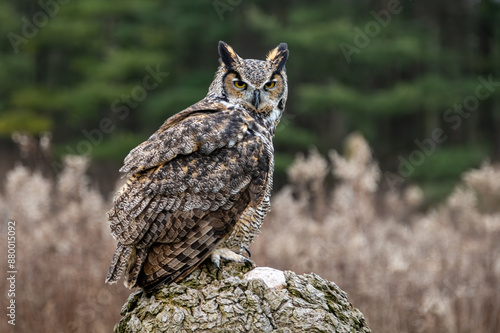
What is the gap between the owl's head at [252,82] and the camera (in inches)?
118

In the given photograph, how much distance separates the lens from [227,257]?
2.61 meters

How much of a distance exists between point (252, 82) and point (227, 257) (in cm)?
84

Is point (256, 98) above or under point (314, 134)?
under

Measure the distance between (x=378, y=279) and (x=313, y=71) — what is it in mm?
13100

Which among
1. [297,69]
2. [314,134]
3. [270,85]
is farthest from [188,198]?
[297,69]

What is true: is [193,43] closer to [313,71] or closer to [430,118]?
[313,71]

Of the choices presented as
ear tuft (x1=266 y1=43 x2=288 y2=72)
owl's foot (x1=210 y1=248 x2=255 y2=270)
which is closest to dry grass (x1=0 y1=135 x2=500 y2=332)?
ear tuft (x1=266 y1=43 x2=288 y2=72)

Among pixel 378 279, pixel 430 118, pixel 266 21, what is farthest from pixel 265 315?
pixel 430 118

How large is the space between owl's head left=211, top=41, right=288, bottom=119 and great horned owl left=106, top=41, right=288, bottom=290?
25 cm

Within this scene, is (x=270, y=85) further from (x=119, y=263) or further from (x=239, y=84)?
(x=119, y=263)

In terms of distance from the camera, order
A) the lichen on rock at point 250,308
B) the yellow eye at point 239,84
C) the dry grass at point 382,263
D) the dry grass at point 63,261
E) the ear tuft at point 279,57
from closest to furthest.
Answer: the lichen on rock at point 250,308, the yellow eye at point 239,84, the ear tuft at point 279,57, the dry grass at point 63,261, the dry grass at point 382,263

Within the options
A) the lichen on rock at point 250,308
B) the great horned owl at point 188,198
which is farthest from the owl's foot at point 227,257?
the lichen on rock at point 250,308

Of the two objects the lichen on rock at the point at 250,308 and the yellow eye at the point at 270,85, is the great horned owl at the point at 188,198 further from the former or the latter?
the yellow eye at the point at 270,85

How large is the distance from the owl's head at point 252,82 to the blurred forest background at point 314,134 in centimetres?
159
